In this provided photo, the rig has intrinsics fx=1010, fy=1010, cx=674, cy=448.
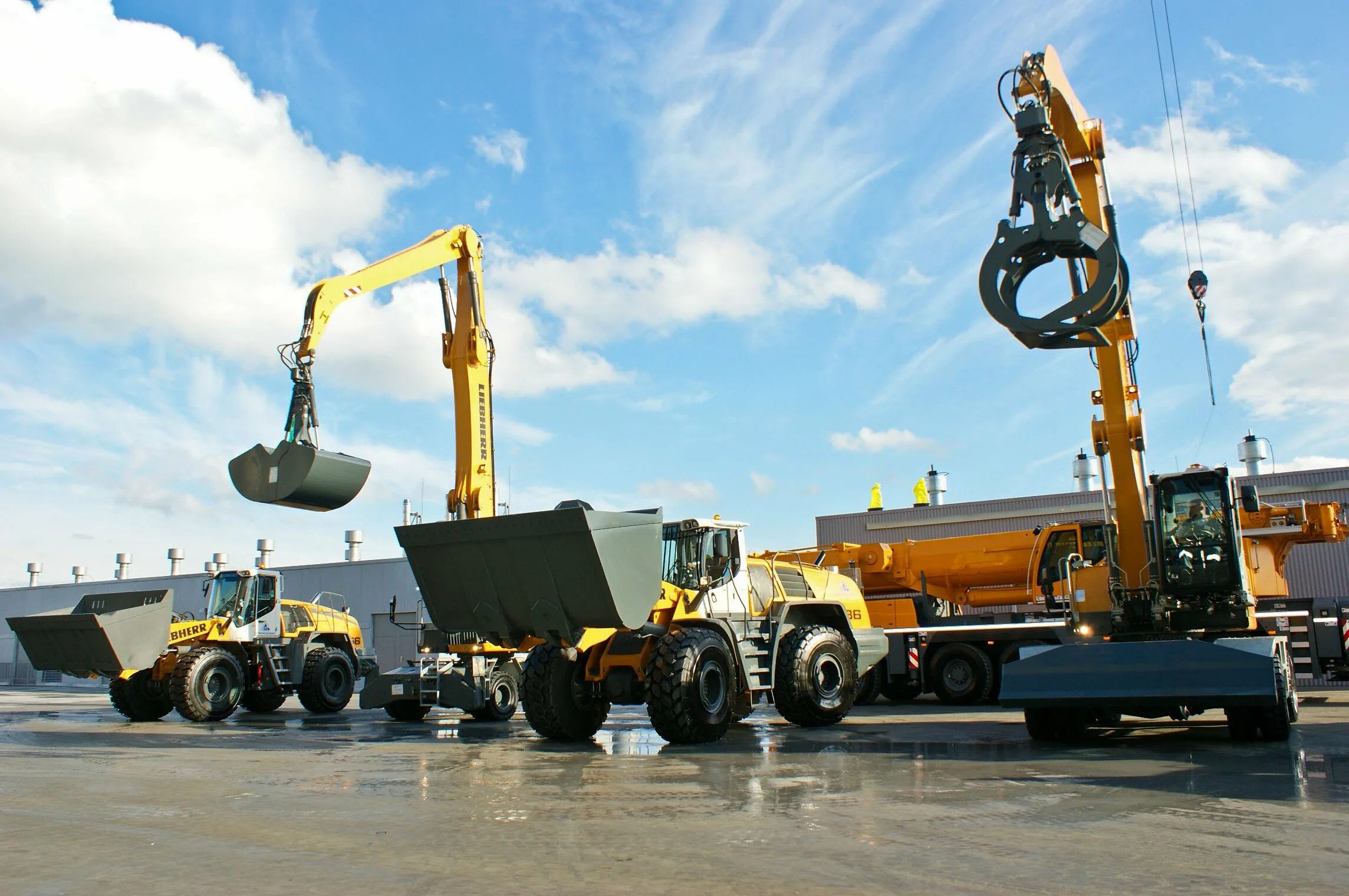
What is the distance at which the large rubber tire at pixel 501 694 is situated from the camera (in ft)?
51.0

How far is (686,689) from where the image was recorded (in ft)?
34.8

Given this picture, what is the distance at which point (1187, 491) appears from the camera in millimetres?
11914

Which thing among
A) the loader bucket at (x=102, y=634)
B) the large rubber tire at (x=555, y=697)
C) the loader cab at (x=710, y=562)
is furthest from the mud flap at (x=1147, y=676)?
the loader bucket at (x=102, y=634)

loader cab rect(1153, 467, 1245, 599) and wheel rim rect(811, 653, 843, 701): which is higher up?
loader cab rect(1153, 467, 1245, 599)

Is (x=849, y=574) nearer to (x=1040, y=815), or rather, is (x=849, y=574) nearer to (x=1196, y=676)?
(x=1196, y=676)

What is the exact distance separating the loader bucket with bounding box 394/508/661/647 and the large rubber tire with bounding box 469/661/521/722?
433 centimetres

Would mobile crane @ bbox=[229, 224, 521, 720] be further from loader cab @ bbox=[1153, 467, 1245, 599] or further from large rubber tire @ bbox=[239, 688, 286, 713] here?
loader cab @ bbox=[1153, 467, 1245, 599]

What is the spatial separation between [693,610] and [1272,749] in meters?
6.01

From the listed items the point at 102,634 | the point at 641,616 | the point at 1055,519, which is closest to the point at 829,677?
the point at 641,616

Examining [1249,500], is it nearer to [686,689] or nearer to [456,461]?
[686,689]

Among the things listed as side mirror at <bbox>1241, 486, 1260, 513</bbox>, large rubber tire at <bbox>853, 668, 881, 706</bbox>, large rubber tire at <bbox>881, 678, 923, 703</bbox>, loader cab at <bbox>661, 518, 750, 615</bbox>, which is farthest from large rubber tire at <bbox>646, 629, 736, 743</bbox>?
large rubber tire at <bbox>881, 678, 923, 703</bbox>

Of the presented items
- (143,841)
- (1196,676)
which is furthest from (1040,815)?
(143,841)

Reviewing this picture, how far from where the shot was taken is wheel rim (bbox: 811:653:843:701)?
43.2 ft

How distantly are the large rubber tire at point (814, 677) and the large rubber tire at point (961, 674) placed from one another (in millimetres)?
5348
